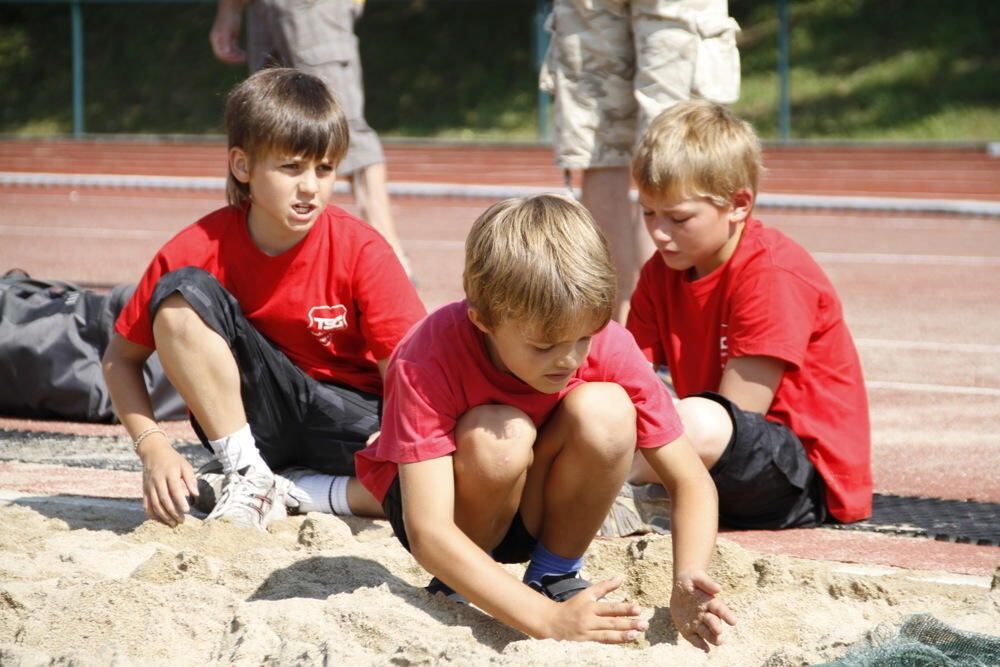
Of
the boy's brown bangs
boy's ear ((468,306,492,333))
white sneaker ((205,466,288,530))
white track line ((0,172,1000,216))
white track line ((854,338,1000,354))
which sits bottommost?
white track line ((0,172,1000,216))

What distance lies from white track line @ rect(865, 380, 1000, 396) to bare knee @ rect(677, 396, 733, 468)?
2.35 meters

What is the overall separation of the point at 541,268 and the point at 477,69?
25803mm

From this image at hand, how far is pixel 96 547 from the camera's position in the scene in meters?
3.44

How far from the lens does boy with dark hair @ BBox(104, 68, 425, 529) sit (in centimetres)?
367

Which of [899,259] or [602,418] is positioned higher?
[602,418]

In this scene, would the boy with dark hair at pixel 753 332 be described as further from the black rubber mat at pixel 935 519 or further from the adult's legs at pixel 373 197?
the adult's legs at pixel 373 197

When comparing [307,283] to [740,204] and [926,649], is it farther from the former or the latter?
[926,649]

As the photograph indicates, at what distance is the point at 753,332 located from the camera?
146 inches

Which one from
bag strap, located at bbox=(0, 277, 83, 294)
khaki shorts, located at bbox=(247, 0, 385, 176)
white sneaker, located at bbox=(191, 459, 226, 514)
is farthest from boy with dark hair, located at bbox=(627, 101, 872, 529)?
khaki shorts, located at bbox=(247, 0, 385, 176)

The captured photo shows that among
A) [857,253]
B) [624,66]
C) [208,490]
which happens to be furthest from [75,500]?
[857,253]

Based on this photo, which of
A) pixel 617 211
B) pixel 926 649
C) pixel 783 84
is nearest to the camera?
pixel 926 649

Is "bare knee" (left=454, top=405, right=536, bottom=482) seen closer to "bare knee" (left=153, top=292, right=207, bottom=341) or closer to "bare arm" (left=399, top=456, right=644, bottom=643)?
"bare arm" (left=399, top=456, right=644, bottom=643)

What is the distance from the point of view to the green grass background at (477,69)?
23.2 m

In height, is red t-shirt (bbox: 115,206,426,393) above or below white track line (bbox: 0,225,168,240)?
above
